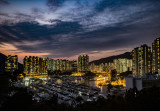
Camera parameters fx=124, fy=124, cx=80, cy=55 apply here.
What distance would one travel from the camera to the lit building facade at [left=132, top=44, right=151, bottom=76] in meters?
39.5

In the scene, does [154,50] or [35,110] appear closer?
[35,110]

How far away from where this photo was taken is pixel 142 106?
552 centimetres

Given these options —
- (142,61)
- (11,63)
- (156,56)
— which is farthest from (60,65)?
(156,56)

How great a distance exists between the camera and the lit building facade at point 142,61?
1555 inches

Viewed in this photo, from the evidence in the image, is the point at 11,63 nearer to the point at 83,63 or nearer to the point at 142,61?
the point at 83,63

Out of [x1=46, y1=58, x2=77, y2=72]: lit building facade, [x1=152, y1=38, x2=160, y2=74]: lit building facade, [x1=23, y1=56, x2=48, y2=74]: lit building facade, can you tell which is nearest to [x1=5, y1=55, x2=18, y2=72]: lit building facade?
[x1=23, y1=56, x2=48, y2=74]: lit building facade

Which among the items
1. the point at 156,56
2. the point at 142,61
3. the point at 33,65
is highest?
the point at 156,56

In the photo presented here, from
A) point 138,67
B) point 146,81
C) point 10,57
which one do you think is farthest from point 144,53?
point 10,57

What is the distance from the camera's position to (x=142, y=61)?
133 ft

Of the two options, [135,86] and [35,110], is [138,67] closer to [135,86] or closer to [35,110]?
[135,86]

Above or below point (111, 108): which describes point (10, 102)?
above

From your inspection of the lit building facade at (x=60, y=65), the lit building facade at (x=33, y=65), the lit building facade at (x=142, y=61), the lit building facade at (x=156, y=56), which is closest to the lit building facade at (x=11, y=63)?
the lit building facade at (x=33, y=65)

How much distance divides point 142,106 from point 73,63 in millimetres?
109582

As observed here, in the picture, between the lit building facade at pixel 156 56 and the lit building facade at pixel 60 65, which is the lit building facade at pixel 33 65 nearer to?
the lit building facade at pixel 60 65
